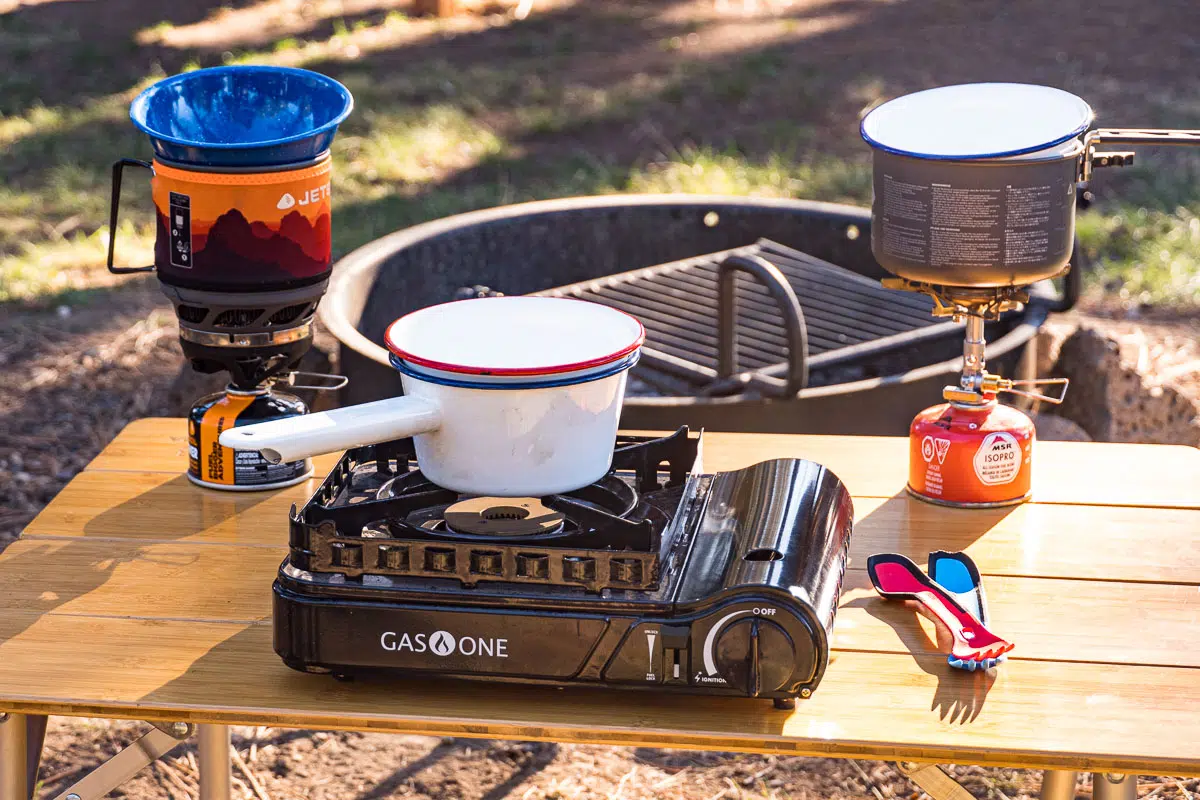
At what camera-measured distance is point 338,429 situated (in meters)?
1.31

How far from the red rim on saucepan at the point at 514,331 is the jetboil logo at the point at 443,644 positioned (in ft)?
0.91

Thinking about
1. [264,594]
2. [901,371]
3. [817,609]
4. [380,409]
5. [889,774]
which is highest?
[380,409]

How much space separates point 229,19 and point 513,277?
5644mm

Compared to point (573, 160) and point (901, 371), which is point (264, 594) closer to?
point (901, 371)

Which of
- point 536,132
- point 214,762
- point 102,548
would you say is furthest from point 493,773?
point 536,132

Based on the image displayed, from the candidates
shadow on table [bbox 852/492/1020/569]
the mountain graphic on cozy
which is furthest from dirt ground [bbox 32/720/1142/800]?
the mountain graphic on cozy

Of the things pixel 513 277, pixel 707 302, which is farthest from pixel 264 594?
pixel 707 302

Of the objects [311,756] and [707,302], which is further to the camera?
[707,302]

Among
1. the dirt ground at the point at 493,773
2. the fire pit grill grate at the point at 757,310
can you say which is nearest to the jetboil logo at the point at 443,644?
the dirt ground at the point at 493,773

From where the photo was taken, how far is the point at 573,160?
6.03 metres

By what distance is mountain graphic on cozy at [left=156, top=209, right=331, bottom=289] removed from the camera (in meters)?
1.72

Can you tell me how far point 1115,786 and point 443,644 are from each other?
67 centimetres

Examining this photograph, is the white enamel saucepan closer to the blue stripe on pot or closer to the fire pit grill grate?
the blue stripe on pot

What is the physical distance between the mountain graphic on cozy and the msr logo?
628 millimetres
